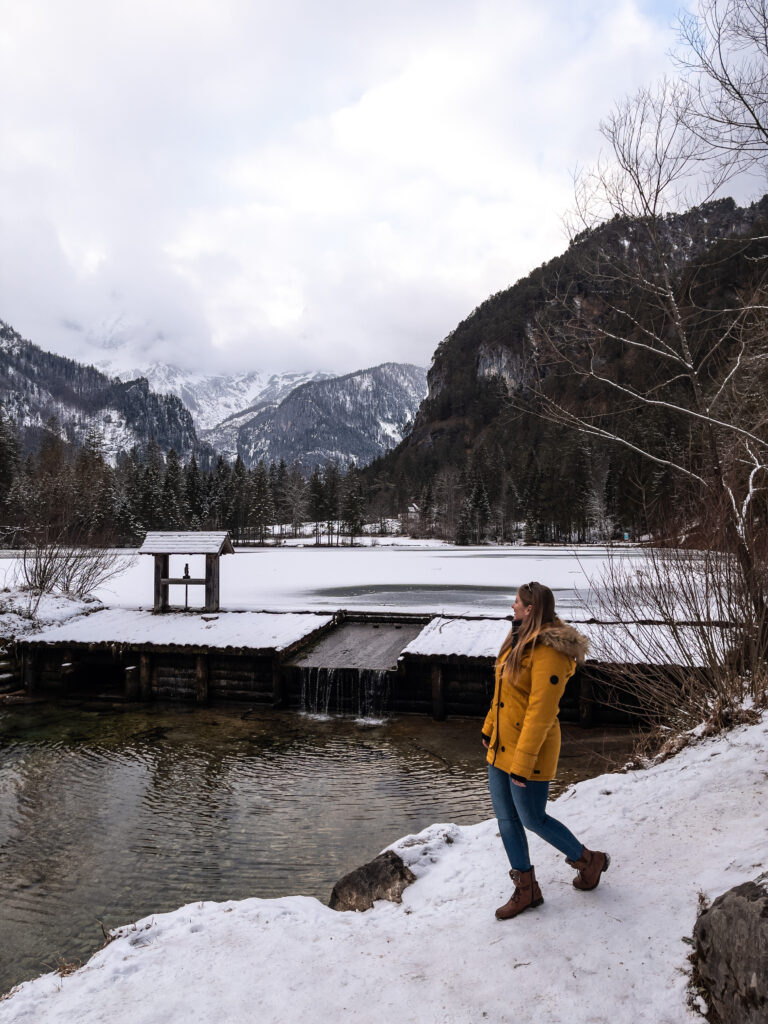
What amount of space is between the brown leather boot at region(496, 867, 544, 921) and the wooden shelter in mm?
15106

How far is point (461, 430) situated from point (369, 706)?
166847 millimetres

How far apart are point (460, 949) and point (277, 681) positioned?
11.0 meters

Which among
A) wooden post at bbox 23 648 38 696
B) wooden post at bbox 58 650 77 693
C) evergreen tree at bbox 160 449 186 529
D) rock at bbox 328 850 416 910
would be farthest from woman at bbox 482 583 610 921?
evergreen tree at bbox 160 449 186 529

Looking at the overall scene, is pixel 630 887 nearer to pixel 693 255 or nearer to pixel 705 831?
pixel 705 831

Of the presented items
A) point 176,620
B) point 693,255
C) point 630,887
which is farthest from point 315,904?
point 176,620

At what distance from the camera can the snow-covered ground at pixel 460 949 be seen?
10.4 feet

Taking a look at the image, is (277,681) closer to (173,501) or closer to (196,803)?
(196,803)

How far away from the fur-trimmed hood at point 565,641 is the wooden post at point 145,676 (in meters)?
13.3

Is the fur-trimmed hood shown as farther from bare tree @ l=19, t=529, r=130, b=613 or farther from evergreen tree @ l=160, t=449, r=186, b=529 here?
evergreen tree @ l=160, t=449, r=186, b=529

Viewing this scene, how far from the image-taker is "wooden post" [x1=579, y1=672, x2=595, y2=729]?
12469mm

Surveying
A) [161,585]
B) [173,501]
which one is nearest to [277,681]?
[161,585]

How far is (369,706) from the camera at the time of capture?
1359 cm

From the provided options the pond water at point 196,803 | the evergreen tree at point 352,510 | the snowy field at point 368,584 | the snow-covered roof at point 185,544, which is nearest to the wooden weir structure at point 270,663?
the pond water at point 196,803

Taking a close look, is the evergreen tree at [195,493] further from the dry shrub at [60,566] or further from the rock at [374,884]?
the rock at [374,884]
